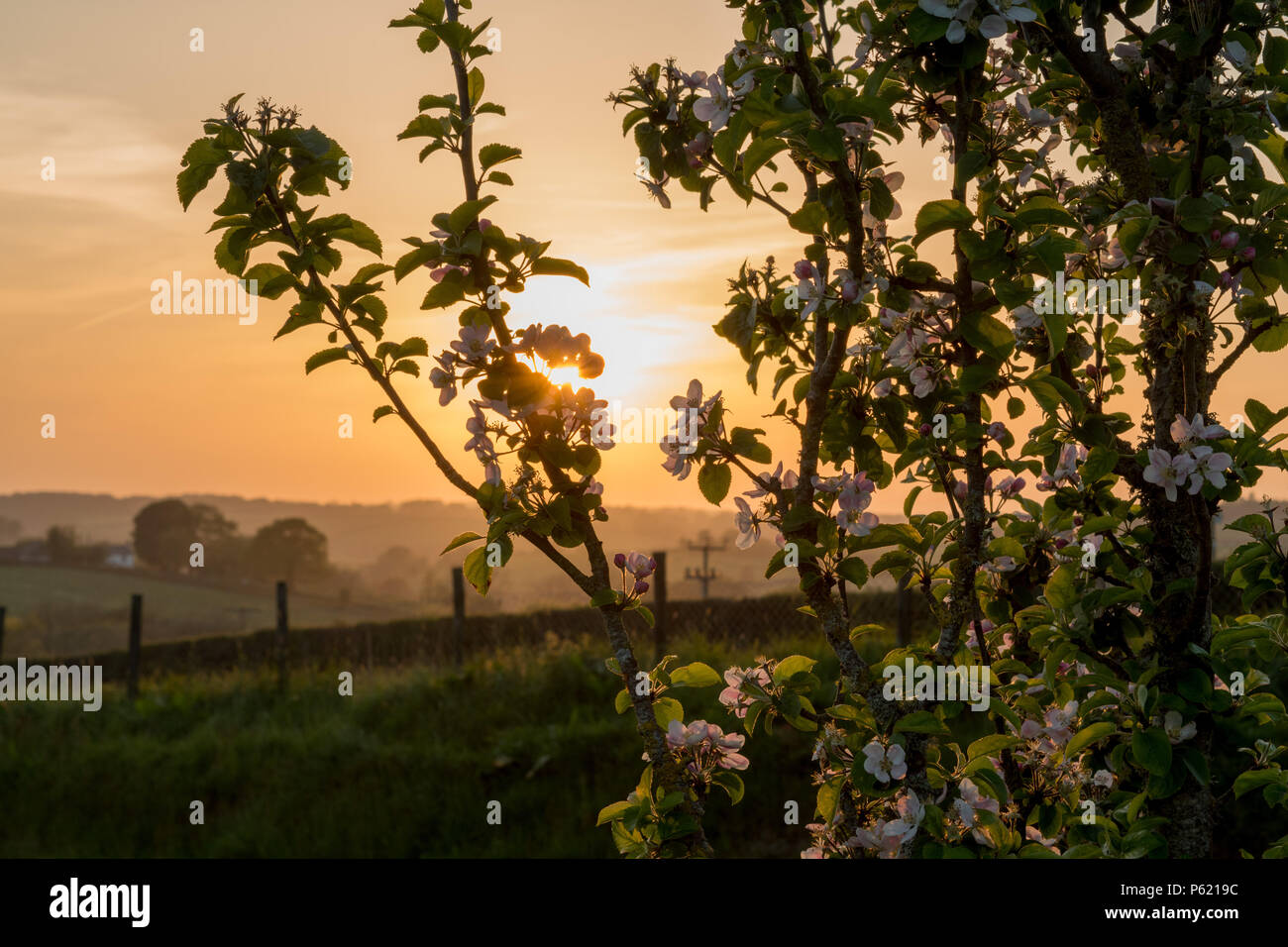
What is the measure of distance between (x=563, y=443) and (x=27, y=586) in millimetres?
76915

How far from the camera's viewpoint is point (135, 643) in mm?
16359

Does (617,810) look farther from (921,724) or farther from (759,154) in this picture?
(759,154)

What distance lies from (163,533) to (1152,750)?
319 feet

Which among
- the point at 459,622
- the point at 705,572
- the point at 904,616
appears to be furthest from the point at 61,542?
the point at 904,616

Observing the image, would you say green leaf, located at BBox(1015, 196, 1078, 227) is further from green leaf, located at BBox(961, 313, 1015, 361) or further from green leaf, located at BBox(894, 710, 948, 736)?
green leaf, located at BBox(894, 710, 948, 736)

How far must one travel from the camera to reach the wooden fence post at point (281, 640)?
14312 millimetres

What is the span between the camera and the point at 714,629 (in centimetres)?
1505

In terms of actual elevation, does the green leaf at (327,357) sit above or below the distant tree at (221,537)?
below

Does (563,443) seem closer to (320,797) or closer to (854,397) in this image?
(854,397)

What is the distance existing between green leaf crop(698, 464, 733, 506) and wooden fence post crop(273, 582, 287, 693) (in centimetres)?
1273

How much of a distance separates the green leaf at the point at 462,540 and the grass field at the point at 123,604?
188 ft

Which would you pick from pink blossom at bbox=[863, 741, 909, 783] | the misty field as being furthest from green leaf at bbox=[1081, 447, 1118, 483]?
the misty field

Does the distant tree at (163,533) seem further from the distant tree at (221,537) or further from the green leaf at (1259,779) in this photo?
the green leaf at (1259,779)

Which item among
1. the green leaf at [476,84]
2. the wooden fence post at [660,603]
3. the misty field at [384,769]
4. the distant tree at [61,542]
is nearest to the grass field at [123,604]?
the distant tree at [61,542]
